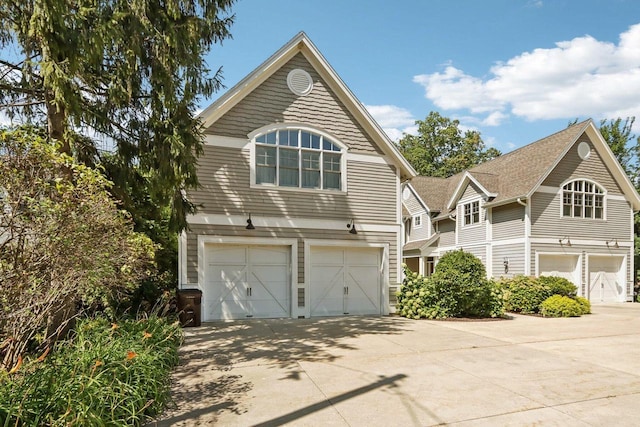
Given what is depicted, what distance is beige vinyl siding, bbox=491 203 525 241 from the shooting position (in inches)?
712

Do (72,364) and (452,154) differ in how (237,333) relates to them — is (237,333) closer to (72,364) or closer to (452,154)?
(72,364)

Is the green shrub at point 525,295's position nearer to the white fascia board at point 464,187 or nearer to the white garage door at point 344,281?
the white garage door at point 344,281

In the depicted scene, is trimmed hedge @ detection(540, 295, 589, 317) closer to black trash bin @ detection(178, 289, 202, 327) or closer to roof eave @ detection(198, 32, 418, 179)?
roof eave @ detection(198, 32, 418, 179)

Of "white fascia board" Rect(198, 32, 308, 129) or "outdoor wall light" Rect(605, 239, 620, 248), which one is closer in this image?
"white fascia board" Rect(198, 32, 308, 129)

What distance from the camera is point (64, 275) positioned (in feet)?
14.6

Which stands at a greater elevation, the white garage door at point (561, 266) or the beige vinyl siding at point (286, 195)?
the beige vinyl siding at point (286, 195)

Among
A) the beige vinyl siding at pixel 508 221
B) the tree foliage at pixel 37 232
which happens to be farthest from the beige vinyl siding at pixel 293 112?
the beige vinyl siding at pixel 508 221

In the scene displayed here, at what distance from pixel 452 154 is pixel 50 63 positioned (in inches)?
1632

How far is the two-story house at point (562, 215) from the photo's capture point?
1794 cm

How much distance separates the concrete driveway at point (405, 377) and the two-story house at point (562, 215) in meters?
8.47

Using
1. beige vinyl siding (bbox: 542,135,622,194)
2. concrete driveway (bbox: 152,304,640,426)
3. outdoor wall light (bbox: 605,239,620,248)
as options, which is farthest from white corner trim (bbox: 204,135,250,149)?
outdoor wall light (bbox: 605,239,620,248)

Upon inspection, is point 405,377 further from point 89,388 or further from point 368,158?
point 368,158

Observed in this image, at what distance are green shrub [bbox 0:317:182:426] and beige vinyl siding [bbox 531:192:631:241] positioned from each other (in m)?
17.2

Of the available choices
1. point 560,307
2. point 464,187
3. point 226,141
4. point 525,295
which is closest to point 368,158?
point 226,141
